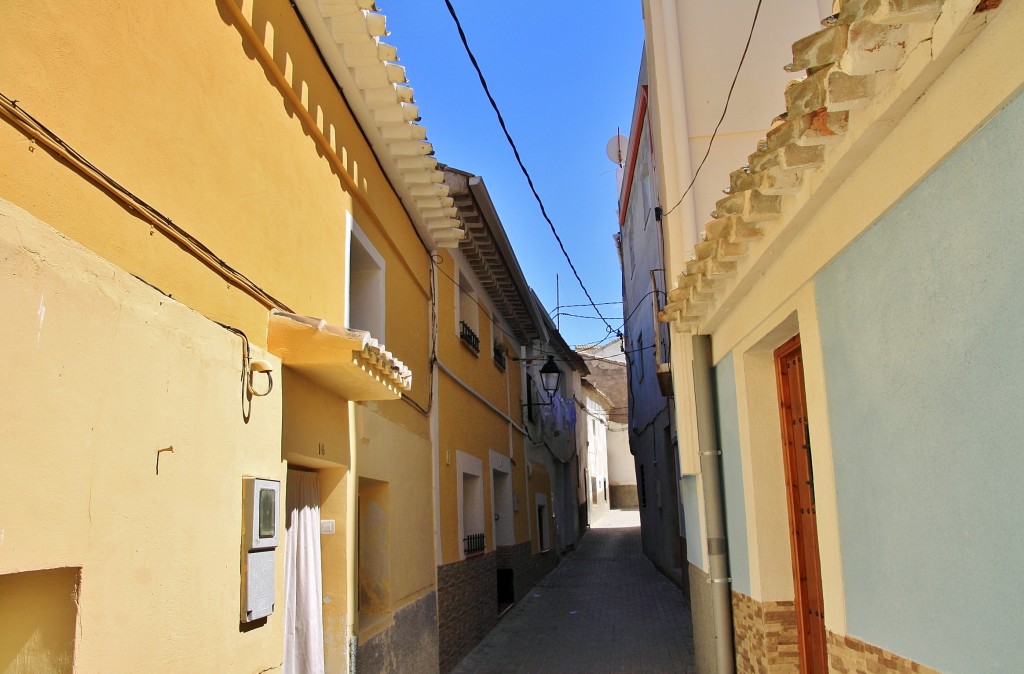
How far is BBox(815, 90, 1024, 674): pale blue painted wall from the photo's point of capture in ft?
9.29

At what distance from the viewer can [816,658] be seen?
5992 mm

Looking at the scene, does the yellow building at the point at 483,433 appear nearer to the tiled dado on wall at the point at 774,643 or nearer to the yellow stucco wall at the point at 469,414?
the yellow stucco wall at the point at 469,414

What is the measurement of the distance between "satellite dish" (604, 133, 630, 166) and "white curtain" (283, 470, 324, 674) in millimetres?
14924

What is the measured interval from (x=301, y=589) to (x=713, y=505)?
3.38 metres

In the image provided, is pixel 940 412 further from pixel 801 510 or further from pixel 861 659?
pixel 801 510

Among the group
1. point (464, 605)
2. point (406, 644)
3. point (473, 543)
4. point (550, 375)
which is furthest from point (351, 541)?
point (550, 375)

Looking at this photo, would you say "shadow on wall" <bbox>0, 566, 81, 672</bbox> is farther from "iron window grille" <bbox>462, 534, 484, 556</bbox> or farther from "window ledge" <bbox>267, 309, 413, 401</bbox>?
"iron window grille" <bbox>462, 534, 484, 556</bbox>

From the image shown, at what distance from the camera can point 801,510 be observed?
611 centimetres

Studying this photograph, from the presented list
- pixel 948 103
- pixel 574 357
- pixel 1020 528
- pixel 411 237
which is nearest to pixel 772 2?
pixel 411 237

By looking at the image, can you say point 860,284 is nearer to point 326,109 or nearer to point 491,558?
point 326,109

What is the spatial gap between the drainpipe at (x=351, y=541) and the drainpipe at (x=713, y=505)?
2.87 metres

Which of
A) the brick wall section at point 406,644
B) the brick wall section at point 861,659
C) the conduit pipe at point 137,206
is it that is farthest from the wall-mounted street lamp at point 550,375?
the brick wall section at point 861,659

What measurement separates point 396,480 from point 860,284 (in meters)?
4.99

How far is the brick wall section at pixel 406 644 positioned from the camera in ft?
22.6
